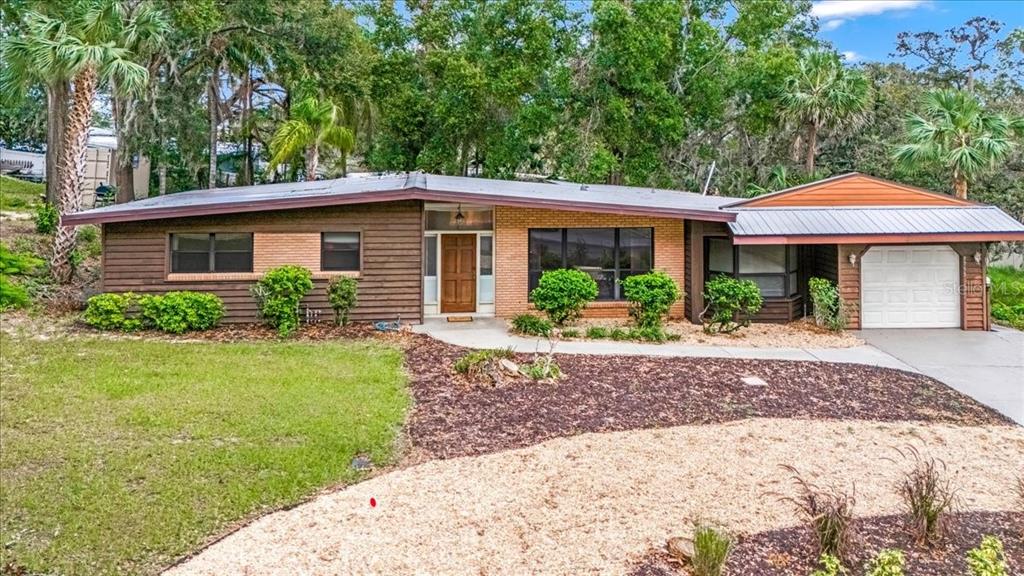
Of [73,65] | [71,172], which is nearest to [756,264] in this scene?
[73,65]

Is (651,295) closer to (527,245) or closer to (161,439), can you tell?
(527,245)

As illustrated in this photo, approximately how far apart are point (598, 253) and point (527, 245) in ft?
5.23

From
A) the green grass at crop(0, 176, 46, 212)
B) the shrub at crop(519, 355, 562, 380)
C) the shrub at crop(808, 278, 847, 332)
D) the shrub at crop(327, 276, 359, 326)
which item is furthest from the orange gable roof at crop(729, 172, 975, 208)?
the green grass at crop(0, 176, 46, 212)

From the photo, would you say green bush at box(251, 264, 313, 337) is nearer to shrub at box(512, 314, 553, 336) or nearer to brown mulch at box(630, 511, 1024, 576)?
shrub at box(512, 314, 553, 336)

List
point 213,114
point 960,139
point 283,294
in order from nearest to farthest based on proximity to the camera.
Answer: point 283,294 → point 960,139 → point 213,114

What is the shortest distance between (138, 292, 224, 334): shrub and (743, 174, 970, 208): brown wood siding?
11.2 meters

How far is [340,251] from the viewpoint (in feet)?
41.7

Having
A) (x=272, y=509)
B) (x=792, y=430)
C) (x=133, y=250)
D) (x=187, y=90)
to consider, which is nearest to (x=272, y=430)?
(x=272, y=509)

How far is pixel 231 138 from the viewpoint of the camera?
25.5 meters

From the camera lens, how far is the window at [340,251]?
1266 centimetres

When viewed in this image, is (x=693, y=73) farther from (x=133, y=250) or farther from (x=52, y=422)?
(x=52, y=422)

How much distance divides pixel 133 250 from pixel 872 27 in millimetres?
30610

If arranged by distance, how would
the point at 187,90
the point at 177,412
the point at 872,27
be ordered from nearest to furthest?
the point at 177,412
the point at 187,90
the point at 872,27

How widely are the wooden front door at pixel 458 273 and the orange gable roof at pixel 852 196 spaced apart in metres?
6.00
